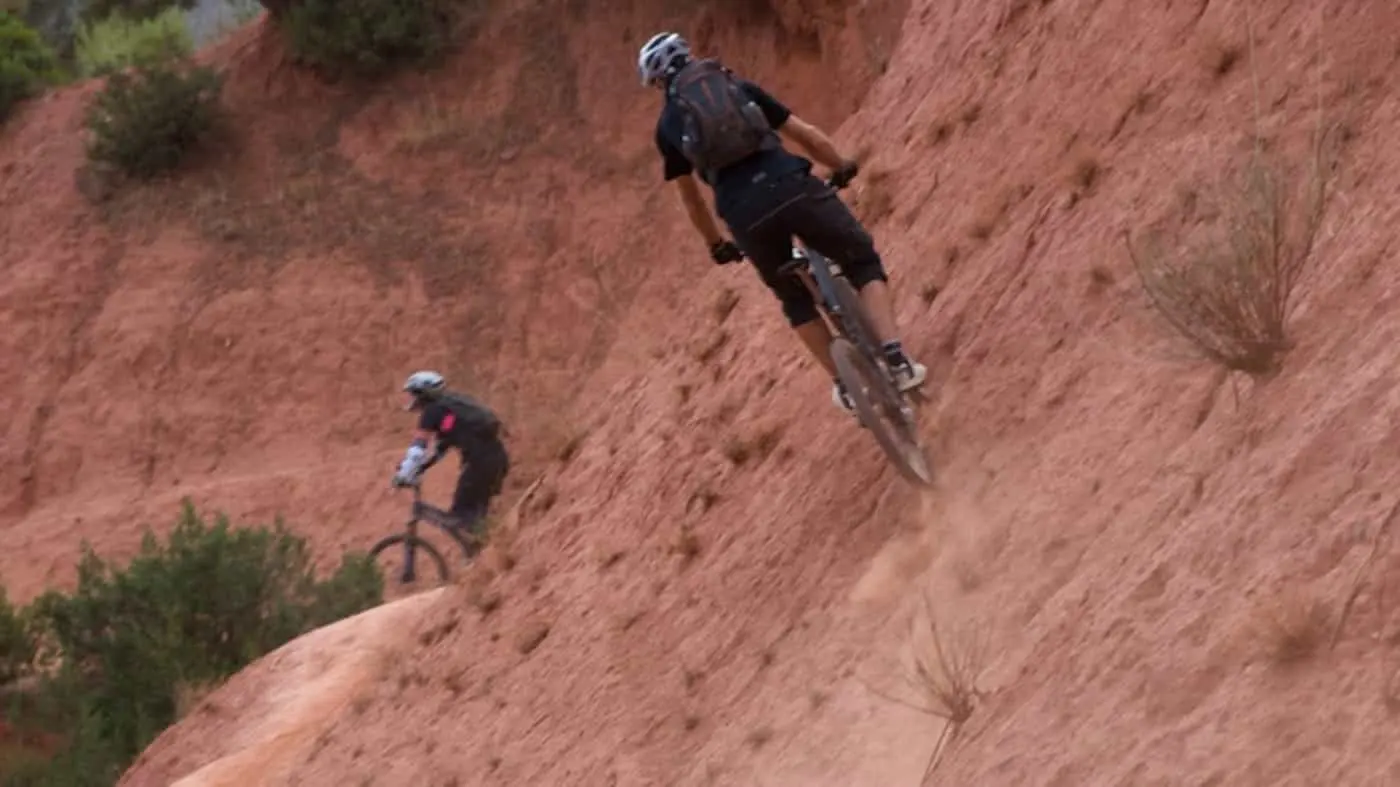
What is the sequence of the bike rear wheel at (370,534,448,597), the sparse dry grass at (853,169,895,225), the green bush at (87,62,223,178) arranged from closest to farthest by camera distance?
the sparse dry grass at (853,169,895,225) → the bike rear wheel at (370,534,448,597) → the green bush at (87,62,223,178)

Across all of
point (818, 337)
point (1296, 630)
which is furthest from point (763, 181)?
point (1296, 630)

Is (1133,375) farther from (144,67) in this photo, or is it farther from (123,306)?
(144,67)

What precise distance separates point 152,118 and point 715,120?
20599 mm

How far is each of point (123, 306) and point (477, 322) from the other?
4804 mm

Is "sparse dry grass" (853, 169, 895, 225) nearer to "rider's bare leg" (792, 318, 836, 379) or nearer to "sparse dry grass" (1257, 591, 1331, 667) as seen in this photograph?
"rider's bare leg" (792, 318, 836, 379)

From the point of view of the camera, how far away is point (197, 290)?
25188mm

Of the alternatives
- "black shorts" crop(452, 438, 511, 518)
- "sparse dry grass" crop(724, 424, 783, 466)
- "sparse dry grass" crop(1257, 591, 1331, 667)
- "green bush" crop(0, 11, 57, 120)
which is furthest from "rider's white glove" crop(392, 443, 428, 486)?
"green bush" crop(0, 11, 57, 120)

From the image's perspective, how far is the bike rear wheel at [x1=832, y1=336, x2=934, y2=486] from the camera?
6.88 meters

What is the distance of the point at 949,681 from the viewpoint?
213 inches

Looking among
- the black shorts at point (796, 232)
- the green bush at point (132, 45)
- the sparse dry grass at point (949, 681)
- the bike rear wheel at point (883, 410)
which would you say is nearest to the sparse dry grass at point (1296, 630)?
the sparse dry grass at point (949, 681)

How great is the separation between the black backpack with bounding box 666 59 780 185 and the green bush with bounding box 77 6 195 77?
72.9 ft

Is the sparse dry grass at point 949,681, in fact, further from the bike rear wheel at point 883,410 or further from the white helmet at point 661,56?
the white helmet at point 661,56

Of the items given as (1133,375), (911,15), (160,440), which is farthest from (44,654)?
(1133,375)

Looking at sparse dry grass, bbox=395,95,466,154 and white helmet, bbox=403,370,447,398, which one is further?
sparse dry grass, bbox=395,95,466,154
